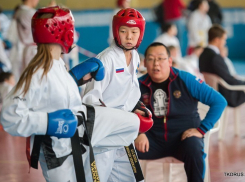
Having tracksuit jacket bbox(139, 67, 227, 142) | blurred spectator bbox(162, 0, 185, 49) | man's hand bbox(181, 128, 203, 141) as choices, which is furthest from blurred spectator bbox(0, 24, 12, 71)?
man's hand bbox(181, 128, 203, 141)

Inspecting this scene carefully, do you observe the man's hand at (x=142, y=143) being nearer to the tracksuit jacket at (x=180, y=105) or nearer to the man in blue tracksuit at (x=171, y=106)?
the man in blue tracksuit at (x=171, y=106)

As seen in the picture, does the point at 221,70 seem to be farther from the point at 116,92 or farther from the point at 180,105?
the point at 116,92

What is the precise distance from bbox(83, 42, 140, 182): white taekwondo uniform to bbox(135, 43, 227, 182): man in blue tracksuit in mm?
430

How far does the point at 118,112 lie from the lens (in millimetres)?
3068

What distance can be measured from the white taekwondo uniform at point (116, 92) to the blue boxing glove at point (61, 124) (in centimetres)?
63

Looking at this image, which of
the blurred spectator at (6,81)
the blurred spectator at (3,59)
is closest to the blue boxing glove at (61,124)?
the blurred spectator at (6,81)

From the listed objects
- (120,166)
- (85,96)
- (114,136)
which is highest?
(85,96)

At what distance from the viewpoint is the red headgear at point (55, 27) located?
9.33 ft

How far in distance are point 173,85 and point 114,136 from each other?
1.20m

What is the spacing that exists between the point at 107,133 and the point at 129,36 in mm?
828

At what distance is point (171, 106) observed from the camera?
4.10 metres

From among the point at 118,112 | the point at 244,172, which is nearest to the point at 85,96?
the point at 118,112

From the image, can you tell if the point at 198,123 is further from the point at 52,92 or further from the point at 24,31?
the point at 24,31

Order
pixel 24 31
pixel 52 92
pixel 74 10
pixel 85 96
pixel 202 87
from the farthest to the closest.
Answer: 1. pixel 74 10
2. pixel 24 31
3. pixel 202 87
4. pixel 85 96
5. pixel 52 92
